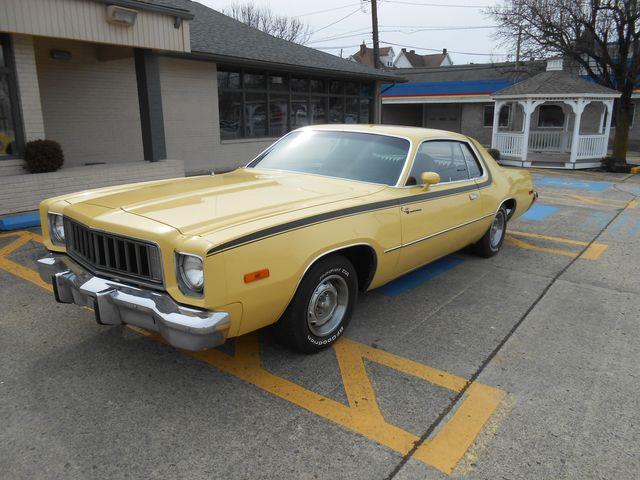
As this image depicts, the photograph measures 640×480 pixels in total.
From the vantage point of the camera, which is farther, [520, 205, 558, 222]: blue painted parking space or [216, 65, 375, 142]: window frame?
[216, 65, 375, 142]: window frame

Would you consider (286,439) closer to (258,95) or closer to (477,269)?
(477,269)

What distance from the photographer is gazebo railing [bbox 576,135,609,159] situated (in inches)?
706

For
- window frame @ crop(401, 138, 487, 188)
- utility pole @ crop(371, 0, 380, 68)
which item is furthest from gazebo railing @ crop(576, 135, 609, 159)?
window frame @ crop(401, 138, 487, 188)

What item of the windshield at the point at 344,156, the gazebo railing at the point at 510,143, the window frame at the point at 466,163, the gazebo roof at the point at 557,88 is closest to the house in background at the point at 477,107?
the gazebo railing at the point at 510,143

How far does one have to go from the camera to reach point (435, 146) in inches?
202

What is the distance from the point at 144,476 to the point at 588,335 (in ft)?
11.5

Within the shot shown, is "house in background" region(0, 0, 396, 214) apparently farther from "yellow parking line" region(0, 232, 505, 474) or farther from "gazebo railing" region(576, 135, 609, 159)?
"gazebo railing" region(576, 135, 609, 159)

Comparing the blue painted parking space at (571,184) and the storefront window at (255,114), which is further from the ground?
the storefront window at (255,114)

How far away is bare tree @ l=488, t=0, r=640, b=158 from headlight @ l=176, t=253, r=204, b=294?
60.5 ft

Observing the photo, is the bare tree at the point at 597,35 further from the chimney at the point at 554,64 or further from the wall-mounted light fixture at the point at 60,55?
the wall-mounted light fixture at the point at 60,55

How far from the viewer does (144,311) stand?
9.88 ft

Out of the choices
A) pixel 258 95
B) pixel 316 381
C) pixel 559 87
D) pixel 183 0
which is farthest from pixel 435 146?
pixel 559 87

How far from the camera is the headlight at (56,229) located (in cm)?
394

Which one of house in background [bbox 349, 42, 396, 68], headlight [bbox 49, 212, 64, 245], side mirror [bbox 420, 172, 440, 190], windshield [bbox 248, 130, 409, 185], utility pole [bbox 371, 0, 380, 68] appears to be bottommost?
headlight [bbox 49, 212, 64, 245]
